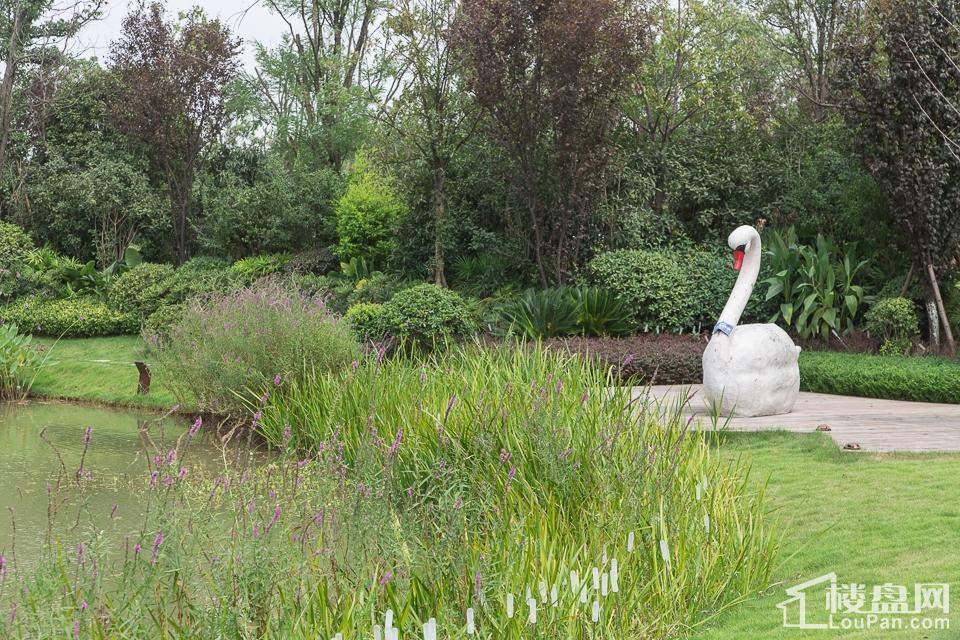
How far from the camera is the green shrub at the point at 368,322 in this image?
40.5ft

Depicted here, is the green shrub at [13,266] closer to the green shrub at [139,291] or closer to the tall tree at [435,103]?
the green shrub at [139,291]

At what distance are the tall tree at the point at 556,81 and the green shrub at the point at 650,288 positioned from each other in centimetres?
96

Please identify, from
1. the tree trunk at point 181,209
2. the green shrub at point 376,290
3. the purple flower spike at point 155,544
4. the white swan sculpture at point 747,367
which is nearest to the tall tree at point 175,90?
the tree trunk at point 181,209

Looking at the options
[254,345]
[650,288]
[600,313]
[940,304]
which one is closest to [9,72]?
[254,345]

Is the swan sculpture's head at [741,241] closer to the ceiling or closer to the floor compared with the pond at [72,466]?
closer to the ceiling

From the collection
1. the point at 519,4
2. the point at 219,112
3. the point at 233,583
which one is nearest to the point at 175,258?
the point at 219,112

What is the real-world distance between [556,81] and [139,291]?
8.91 m

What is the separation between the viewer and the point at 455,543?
364cm

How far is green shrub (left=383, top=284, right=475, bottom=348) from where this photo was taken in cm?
1211

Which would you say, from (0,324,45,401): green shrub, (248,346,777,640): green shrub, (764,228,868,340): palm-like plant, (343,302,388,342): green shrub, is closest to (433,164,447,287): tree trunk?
(343,302,388,342): green shrub

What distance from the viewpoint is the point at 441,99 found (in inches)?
613

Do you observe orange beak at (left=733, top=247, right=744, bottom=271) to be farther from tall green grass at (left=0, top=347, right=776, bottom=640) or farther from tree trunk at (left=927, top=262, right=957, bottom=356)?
tree trunk at (left=927, top=262, right=957, bottom=356)

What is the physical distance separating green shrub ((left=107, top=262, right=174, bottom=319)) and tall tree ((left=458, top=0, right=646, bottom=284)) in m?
7.36

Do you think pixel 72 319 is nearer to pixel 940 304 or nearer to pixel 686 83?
pixel 686 83
